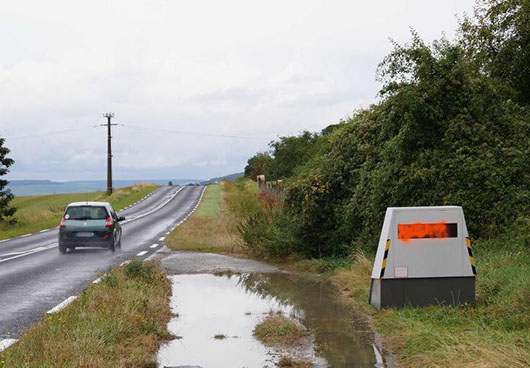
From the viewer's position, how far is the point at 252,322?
7891 mm

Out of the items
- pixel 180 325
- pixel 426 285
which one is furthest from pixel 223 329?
pixel 426 285

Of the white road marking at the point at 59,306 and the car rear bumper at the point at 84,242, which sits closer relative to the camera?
the white road marking at the point at 59,306

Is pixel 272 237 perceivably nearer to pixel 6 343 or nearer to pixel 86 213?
pixel 86 213

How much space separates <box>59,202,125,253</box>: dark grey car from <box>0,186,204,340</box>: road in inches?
13.2

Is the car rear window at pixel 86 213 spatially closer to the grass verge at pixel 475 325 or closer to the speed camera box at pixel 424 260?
the grass verge at pixel 475 325

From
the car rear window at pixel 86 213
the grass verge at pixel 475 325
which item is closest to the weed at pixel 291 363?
the grass verge at pixel 475 325

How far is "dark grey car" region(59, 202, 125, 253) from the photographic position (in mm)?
19312

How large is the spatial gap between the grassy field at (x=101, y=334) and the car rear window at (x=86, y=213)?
10741 mm

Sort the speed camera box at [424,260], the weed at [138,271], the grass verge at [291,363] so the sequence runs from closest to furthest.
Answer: the grass verge at [291,363], the speed camera box at [424,260], the weed at [138,271]

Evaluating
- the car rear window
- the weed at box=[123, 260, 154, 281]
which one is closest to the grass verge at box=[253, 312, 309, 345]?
the weed at box=[123, 260, 154, 281]

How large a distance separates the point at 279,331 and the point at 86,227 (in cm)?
1376

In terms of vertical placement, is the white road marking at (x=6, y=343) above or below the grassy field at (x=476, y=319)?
below

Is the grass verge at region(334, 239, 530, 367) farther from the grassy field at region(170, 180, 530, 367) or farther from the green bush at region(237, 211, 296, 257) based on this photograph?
the green bush at region(237, 211, 296, 257)

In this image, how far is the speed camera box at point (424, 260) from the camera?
26.5ft
